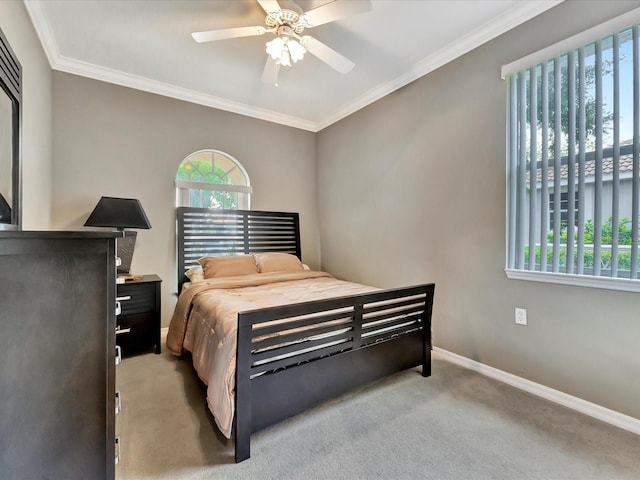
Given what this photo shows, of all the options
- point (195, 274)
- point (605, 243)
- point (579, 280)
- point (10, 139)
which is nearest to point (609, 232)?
point (605, 243)

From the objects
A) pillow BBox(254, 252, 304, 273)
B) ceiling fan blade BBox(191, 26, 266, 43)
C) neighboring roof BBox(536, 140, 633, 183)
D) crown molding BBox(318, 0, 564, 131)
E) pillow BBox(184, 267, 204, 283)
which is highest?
crown molding BBox(318, 0, 564, 131)

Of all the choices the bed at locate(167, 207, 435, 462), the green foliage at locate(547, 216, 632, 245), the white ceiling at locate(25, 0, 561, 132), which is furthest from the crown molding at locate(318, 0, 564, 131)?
the bed at locate(167, 207, 435, 462)

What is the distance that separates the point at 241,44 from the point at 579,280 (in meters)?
3.15

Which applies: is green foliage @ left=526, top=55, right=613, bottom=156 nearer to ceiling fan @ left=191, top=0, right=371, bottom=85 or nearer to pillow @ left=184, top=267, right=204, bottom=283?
ceiling fan @ left=191, top=0, right=371, bottom=85

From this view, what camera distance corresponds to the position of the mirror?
1552 millimetres

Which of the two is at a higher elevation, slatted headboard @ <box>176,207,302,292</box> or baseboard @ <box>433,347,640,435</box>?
slatted headboard @ <box>176,207,302,292</box>

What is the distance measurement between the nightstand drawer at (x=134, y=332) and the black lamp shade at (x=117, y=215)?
0.85m

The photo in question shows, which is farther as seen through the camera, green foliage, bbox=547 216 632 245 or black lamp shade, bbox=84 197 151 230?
black lamp shade, bbox=84 197 151 230

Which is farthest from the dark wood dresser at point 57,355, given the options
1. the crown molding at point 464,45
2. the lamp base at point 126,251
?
the crown molding at point 464,45

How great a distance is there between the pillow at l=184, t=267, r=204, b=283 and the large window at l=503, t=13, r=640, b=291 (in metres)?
2.85

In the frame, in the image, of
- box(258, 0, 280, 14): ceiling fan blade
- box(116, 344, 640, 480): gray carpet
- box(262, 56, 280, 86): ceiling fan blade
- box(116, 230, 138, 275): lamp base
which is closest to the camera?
box(116, 344, 640, 480): gray carpet

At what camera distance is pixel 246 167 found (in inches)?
155

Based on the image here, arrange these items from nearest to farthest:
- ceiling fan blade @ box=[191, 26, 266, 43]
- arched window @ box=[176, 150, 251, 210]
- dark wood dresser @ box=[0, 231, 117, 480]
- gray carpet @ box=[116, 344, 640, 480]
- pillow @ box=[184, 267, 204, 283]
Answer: dark wood dresser @ box=[0, 231, 117, 480] → gray carpet @ box=[116, 344, 640, 480] → ceiling fan blade @ box=[191, 26, 266, 43] → pillow @ box=[184, 267, 204, 283] → arched window @ box=[176, 150, 251, 210]

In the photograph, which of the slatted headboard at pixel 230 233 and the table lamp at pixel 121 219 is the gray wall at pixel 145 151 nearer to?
the slatted headboard at pixel 230 233
